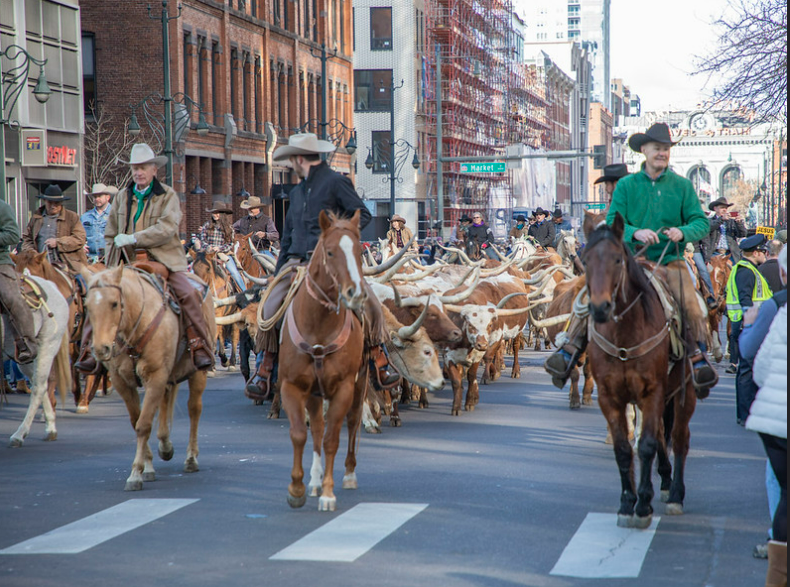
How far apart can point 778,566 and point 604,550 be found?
1875mm

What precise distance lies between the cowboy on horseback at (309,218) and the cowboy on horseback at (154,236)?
888mm

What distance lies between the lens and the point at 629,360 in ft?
28.7

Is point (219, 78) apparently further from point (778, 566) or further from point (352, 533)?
point (778, 566)

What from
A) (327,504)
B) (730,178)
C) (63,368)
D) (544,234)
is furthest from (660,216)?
(730,178)

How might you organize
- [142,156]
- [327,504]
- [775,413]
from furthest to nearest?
[142,156], [327,504], [775,413]

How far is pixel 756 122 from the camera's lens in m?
21.5

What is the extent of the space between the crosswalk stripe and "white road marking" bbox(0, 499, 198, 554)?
298 centimetres

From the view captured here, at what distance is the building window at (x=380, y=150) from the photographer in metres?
67.9

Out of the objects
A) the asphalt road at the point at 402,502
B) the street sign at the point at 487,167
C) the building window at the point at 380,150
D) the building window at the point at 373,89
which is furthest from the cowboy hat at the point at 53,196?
the building window at the point at 373,89

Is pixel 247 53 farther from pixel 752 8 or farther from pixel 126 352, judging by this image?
pixel 126 352

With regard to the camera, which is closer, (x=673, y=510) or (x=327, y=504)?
(x=673, y=510)

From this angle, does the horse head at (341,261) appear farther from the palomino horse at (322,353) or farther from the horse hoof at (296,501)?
the horse hoof at (296,501)

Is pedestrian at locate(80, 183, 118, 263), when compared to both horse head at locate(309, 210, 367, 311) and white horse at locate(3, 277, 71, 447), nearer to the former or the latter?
white horse at locate(3, 277, 71, 447)

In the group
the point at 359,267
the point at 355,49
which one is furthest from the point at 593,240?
the point at 355,49
